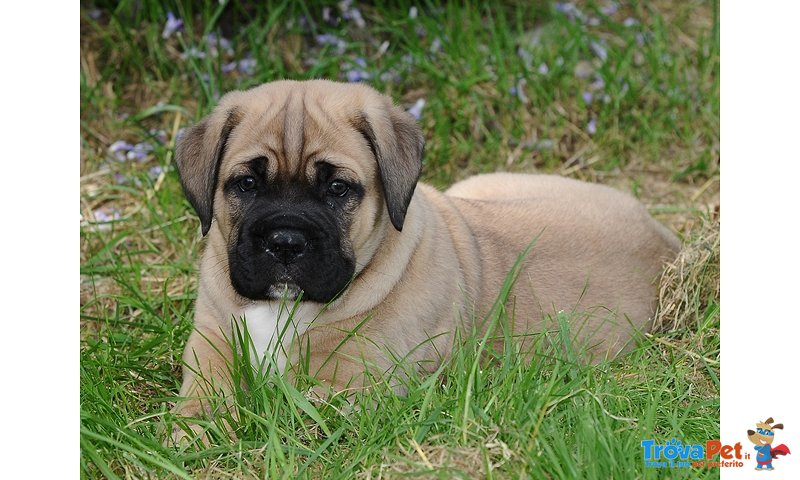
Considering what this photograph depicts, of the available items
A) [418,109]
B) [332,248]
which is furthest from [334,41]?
[332,248]

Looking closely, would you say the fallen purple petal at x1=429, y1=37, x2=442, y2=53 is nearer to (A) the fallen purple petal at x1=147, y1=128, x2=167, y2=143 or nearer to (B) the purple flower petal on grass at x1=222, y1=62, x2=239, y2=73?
(B) the purple flower petal on grass at x1=222, y1=62, x2=239, y2=73

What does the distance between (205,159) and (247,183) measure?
30cm

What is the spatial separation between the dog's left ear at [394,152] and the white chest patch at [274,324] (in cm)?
64

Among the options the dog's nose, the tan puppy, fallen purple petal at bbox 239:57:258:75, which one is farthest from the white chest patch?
fallen purple petal at bbox 239:57:258:75

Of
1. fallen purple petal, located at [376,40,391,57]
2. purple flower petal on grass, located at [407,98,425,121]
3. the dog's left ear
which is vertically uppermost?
the dog's left ear

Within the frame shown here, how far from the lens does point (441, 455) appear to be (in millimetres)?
4180

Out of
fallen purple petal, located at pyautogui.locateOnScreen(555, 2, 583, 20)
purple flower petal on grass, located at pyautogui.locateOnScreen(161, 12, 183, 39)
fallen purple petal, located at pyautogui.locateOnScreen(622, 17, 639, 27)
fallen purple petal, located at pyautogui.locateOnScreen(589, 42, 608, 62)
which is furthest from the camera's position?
fallen purple petal, located at pyautogui.locateOnScreen(555, 2, 583, 20)

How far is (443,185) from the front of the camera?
8094 millimetres

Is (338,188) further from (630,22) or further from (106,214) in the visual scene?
(630,22)
